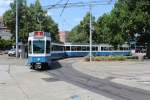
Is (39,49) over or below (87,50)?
over

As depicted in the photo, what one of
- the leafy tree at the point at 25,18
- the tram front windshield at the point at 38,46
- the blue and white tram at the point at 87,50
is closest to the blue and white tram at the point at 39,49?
the tram front windshield at the point at 38,46

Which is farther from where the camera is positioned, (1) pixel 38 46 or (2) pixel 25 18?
(2) pixel 25 18

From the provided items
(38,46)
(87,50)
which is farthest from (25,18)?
(38,46)

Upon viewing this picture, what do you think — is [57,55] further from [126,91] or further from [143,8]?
[126,91]

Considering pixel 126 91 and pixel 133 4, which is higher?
pixel 133 4

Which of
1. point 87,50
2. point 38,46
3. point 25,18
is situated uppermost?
point 25,18

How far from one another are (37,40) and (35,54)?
4.08 ft

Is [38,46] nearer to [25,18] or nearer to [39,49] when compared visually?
[39,49]

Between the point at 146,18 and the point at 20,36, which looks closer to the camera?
the point at 146,18

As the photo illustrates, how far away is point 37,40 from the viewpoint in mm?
38031

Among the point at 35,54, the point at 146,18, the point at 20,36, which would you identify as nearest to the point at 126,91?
the point at 35,54

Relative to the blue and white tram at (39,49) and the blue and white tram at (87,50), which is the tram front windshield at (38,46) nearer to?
the blue and white tram at (39,49)

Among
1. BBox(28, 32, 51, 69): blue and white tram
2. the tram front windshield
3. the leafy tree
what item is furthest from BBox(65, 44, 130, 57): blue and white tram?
the tram front windshield

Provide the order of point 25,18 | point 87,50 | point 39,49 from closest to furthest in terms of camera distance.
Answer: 1. point 39,49
2. point 87,50
3. point 25,18
